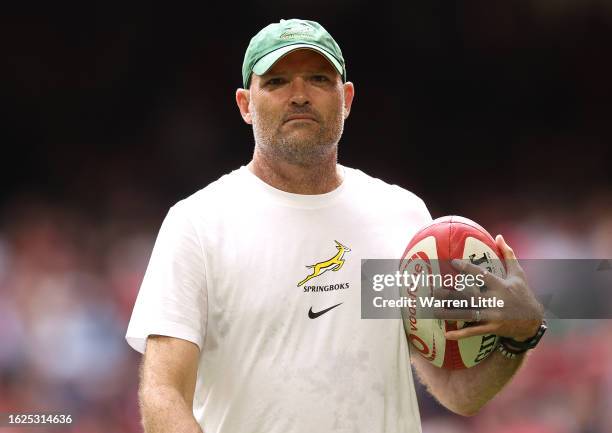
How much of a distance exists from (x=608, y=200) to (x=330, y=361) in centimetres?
601

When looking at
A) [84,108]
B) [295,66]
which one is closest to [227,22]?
[84,108]

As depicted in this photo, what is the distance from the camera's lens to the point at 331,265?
3.17 metres

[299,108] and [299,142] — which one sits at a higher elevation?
[299,108]

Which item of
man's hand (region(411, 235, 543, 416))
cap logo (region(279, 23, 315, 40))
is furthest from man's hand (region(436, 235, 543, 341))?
cap logo (region(279, 23, 315, 40))

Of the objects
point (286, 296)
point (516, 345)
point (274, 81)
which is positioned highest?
point (274, 81)

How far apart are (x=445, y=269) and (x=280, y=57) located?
88 cm

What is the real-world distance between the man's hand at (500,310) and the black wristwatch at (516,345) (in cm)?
6

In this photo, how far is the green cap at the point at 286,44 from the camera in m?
3.25

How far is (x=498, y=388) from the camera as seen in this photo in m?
3.26

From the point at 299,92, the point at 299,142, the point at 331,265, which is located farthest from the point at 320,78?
the point at 331,265

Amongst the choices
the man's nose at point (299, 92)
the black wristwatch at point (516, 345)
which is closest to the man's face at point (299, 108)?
the man's nose at point (299, 92)

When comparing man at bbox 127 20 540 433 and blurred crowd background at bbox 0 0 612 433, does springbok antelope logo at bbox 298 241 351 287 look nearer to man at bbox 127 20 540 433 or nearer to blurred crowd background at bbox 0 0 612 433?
man at bbox 127 20 540 433

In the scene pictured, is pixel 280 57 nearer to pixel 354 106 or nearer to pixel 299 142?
pixel 299 142

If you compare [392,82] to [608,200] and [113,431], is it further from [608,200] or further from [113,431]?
[113,431]
